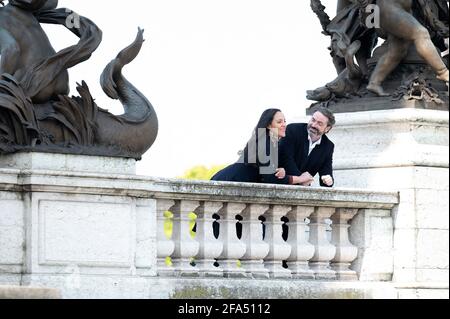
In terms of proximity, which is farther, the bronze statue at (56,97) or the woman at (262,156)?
the woman at (262,156)

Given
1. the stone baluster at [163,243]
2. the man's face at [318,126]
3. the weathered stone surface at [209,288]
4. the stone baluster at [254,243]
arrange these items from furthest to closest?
the man's face at [318,126], the stone baluster at [254,243], the stone baluster at [163,243], the weathered stone surface at [209,288]

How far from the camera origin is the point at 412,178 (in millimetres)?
14945

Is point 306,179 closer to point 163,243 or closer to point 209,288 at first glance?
point 209,288

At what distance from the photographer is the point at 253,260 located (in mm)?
14062

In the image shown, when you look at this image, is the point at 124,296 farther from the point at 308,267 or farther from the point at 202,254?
the point at 308,267

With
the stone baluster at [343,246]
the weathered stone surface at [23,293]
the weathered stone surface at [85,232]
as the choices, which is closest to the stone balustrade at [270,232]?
the stone baluster at [343,246]

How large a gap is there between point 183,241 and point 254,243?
704mm

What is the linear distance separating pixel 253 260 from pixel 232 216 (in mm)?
400

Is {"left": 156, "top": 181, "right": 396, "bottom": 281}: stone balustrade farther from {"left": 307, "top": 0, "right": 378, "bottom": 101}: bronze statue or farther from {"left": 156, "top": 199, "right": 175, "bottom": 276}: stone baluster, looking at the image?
{"left": 307, "top": 0, "right": 378, "bottom": 101}: bronze statue

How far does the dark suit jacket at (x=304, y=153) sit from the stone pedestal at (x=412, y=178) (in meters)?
0.48

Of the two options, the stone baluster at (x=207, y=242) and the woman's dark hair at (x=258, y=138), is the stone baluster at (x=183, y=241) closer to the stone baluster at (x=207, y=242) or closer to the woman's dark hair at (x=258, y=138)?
the stone baluster at (x=207, y=242)

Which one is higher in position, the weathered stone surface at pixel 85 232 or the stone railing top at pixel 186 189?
the stone railing top at pixel 186 189

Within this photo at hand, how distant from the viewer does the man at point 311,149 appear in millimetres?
14797

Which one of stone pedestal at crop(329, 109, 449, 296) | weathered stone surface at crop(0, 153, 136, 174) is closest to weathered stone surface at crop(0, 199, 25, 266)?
weathered stone surface at crop(0, 153, 136, 174)
